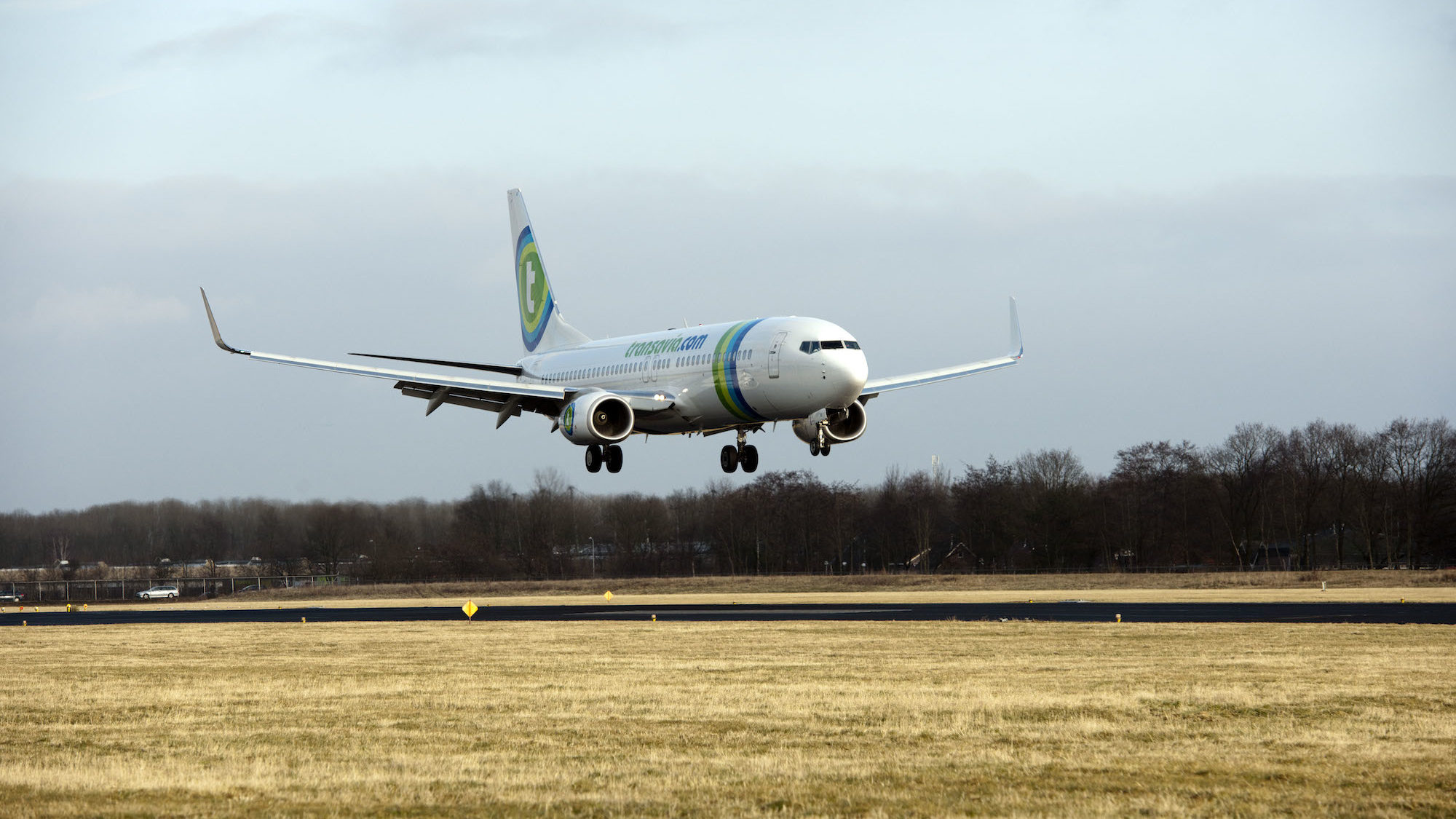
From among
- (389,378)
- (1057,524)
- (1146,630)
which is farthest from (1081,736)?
(1057,524)

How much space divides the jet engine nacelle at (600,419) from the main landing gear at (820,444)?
19.6 ft

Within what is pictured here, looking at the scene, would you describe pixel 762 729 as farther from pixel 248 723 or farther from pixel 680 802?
pixel 248 723

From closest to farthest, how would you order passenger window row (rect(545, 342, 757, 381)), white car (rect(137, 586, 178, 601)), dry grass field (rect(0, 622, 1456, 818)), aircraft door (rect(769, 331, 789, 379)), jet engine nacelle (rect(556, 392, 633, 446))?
dry grass field (rect(0, 622, 1456, 818)) < aircraft door (rect(769, 331, 789, 379)) < passenger window row (rect(545, 342, 757, 381)) < jet engine nacelle (rect(556, 392, 633, 446)) < white car (rect(137, 586, 178, 601))

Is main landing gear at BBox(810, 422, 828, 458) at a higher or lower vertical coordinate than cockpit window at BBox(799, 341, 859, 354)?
lower

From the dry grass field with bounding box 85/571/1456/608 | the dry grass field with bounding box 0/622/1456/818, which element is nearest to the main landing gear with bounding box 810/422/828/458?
the dry grass field with bounding box 0/622/1456/818

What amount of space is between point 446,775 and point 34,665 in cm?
2181

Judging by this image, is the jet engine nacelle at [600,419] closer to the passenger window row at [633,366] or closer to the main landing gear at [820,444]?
the passenger window row at [633,366]

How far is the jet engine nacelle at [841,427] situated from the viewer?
4691 centimetres

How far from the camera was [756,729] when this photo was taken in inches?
A: 797

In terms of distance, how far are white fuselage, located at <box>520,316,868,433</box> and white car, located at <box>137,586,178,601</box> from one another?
73840mm

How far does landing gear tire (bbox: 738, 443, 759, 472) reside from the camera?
49656mm

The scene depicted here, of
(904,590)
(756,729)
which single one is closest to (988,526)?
(904,590)

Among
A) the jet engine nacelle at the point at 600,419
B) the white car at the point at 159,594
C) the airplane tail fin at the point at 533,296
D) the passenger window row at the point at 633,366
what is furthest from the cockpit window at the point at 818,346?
the white car at the point at 159,594

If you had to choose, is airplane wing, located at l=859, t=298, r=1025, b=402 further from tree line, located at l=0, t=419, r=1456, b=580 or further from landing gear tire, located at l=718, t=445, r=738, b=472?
tree line, located at l=0, t=419, r=1456, b=580
